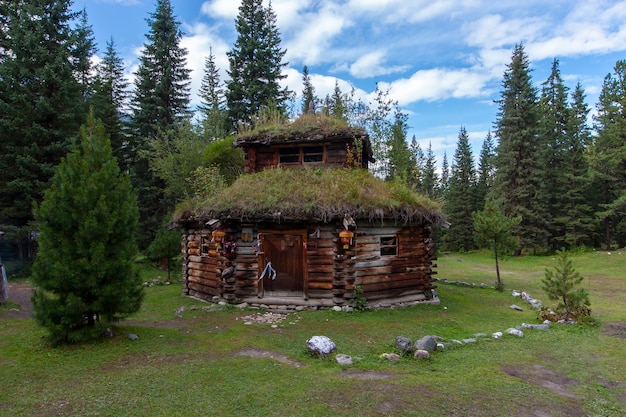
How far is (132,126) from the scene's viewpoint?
30.5 meters

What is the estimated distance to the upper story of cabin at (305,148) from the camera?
1531cm

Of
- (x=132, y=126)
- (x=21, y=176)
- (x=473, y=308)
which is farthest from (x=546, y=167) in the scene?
(x=21, y=176)

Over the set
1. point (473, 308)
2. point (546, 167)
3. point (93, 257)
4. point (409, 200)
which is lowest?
point (473, 308)

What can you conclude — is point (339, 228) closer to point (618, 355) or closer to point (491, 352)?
point (491, 352)

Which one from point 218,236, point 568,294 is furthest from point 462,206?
point 218,236

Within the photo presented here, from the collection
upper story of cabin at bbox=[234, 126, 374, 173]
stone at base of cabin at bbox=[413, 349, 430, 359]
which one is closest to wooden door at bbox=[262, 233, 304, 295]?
upper story of cabin at bbox=[234, 126, 374, 173]

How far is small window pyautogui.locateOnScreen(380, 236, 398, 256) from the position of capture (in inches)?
523

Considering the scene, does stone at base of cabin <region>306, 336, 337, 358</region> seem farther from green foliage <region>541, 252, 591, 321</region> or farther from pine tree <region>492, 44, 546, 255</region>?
pine tree <region>492, 44, 546, 255</region>

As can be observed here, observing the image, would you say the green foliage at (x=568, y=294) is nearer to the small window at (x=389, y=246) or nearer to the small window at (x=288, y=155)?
the small window at (x=389, y=246)

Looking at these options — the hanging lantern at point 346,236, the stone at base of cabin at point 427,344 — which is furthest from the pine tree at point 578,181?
the stone at base of cabin at point 427,344

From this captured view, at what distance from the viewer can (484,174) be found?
4806 centimetres

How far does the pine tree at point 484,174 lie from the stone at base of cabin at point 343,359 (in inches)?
1423

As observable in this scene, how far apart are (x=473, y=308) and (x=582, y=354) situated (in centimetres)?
507

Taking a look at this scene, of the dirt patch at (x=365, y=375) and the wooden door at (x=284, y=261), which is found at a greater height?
the wooden door at (x=284, y=261)
